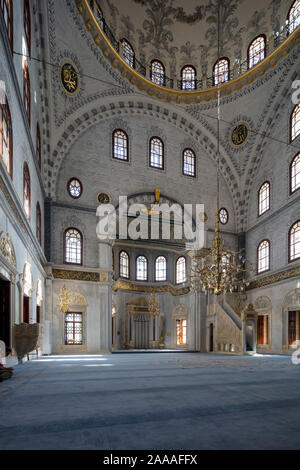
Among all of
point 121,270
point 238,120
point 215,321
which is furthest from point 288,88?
point 121,270

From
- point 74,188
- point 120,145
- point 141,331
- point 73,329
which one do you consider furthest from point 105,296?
point 120,145

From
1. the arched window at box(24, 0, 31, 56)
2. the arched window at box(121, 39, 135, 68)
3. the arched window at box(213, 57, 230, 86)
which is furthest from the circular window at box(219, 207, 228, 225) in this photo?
the arched window at box(24, 0, 31, 56)

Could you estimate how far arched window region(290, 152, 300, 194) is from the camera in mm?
13572

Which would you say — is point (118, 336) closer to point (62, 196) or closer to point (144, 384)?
point (62, 196)

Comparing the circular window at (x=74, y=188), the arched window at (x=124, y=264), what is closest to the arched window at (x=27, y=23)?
the circular window at (x=74, y=188)

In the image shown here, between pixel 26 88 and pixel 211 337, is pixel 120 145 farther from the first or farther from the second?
pixel 211 337

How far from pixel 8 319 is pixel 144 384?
3.61m

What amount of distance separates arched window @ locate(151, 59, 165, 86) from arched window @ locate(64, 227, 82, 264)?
785 cm

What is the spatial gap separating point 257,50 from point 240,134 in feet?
11.7

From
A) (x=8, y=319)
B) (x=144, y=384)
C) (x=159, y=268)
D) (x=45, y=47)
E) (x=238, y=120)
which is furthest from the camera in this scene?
(x=159, y=268)

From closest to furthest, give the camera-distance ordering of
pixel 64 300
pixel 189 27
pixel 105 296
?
pixel 64 300
pixel 105 296
pixel 189 27

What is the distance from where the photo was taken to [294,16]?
13.6 metres

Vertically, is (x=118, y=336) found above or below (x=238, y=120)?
below

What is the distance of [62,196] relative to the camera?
1430cm
